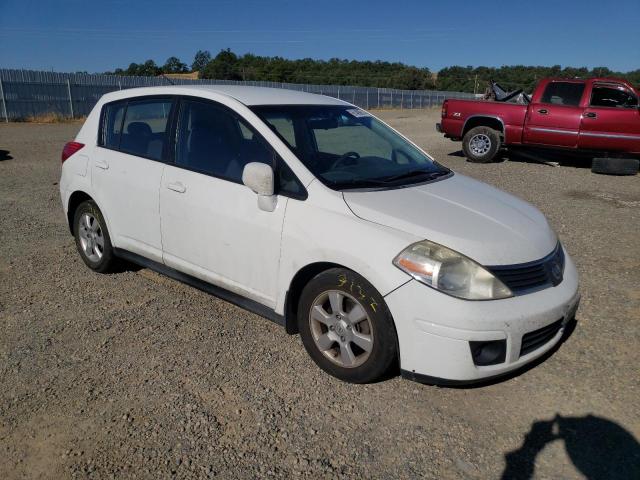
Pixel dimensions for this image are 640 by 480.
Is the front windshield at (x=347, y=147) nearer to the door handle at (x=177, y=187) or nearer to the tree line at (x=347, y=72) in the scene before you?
the door handle at (x=177, y=187)

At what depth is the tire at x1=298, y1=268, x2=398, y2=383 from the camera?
2924 millimetres

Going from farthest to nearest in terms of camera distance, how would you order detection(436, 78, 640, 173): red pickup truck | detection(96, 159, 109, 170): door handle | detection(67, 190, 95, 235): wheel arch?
detection(436, 78, 640, 173): red pickup truck
detection(67, 190, 95, 235): wheel arch
detection(96, 159, 109, 170): door handle

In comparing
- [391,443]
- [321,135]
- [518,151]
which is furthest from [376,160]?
[518,151]

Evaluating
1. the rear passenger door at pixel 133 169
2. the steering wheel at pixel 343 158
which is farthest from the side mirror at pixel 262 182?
the rear passenger door at pixel 133 169

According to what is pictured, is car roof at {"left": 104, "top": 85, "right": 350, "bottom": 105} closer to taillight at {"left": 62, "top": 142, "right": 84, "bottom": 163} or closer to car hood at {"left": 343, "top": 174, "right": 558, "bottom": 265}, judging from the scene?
taillight at {"left": 62, "top": 142, "right": 84, "bottom": 163}

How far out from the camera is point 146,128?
439 cm

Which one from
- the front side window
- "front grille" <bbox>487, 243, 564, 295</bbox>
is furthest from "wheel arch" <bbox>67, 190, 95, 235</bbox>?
the front side window

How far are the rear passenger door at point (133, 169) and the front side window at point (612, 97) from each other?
1013 cm

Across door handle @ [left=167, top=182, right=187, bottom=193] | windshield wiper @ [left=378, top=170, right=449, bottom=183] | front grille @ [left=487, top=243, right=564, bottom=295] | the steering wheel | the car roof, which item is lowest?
front grille @ [left=487, top=243, right=564, bottom=295]

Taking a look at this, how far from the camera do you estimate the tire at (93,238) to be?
183 inches

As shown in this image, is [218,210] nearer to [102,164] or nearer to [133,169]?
[133,169]

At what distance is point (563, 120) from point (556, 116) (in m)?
0.17

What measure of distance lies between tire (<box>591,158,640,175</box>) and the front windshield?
27.2 feet

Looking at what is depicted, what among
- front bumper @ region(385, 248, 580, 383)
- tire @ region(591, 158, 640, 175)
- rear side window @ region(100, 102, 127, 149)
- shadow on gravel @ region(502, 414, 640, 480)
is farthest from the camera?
tire @ region(591, 158, 640, 175)
